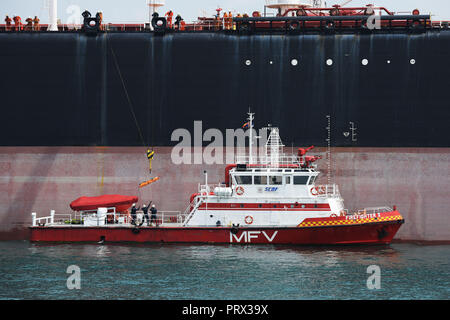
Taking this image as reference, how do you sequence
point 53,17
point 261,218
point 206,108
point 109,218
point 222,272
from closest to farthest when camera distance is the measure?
point 222,272 → point 261,218 → point 109,218 → point 206,108 → point 53,17

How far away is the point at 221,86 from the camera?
36.9 metres

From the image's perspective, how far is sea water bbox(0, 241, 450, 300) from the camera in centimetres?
2470

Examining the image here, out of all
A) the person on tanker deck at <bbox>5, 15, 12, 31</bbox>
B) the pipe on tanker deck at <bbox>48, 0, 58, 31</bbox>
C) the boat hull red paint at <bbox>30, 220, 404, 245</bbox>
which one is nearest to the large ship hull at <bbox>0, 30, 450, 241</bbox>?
the person on tanker deck at <bbox>5, 15, 12, 31</bbox>

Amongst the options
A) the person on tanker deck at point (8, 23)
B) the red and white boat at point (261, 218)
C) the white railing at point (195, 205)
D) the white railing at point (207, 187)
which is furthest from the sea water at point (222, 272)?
the person on tanker deck at point (8, 23)

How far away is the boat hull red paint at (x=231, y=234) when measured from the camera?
107 feet

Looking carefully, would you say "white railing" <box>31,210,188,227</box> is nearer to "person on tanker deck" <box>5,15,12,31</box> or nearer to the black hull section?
the black hull section

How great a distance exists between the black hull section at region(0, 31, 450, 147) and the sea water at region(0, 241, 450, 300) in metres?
6.36

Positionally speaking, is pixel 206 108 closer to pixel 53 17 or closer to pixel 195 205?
pixel 195 205

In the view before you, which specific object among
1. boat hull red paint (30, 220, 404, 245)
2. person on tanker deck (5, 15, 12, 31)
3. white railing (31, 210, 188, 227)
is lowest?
boat hull red paint (30, 220, 404, 245)

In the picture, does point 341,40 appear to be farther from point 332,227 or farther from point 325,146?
point 332,227

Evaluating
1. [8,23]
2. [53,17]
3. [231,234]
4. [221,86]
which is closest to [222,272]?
[231,234]

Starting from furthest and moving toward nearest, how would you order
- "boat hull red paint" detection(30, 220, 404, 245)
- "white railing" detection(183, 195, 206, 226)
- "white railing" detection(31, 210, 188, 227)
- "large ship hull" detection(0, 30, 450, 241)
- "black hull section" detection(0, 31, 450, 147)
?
"black hull section" detection(0, 31, 450, 147) → "large ship hull" detection(0, 30, 450, 241) → "white railing" detection(31, 210, 188, 227) → "white railing" detection(183, 195, 206, 226) → "boat hull red paint" detection(30, 220, 404, 245)

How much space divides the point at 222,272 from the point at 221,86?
12406 millimetres

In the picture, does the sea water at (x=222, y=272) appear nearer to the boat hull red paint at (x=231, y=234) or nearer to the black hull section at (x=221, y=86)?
the boat hull red paint at (x=231, y=234)
